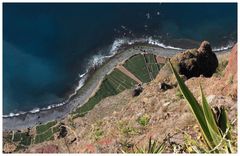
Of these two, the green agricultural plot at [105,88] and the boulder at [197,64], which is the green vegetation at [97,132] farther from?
the boulder at [197,64]

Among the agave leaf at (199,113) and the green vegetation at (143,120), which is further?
the green vegetation at (143,120)

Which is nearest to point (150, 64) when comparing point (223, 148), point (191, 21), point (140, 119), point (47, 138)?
point (191, 21)

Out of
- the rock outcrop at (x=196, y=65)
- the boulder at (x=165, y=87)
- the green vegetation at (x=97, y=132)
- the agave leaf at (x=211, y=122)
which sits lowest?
the agave leaf at (x=211, y=122)

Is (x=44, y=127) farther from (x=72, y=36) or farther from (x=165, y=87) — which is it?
(x=165, y=87)

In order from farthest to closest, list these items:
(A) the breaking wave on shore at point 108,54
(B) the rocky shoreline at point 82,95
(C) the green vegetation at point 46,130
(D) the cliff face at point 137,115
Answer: (C) the green vegetation at point 46,130
(D) the cliff face at point 137,115
(A) the breaking wave on shore at point 108,54
(B) the rocky shoreline at point 82,95

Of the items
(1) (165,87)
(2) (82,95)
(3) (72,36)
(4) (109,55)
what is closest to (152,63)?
(4) (109,55)

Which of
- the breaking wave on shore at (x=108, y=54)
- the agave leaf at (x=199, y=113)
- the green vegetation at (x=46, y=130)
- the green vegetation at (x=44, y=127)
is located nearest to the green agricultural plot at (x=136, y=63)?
the breaking wave on shore at (x=108, y=54)

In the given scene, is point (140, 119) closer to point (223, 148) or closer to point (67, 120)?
point (67, 120)
